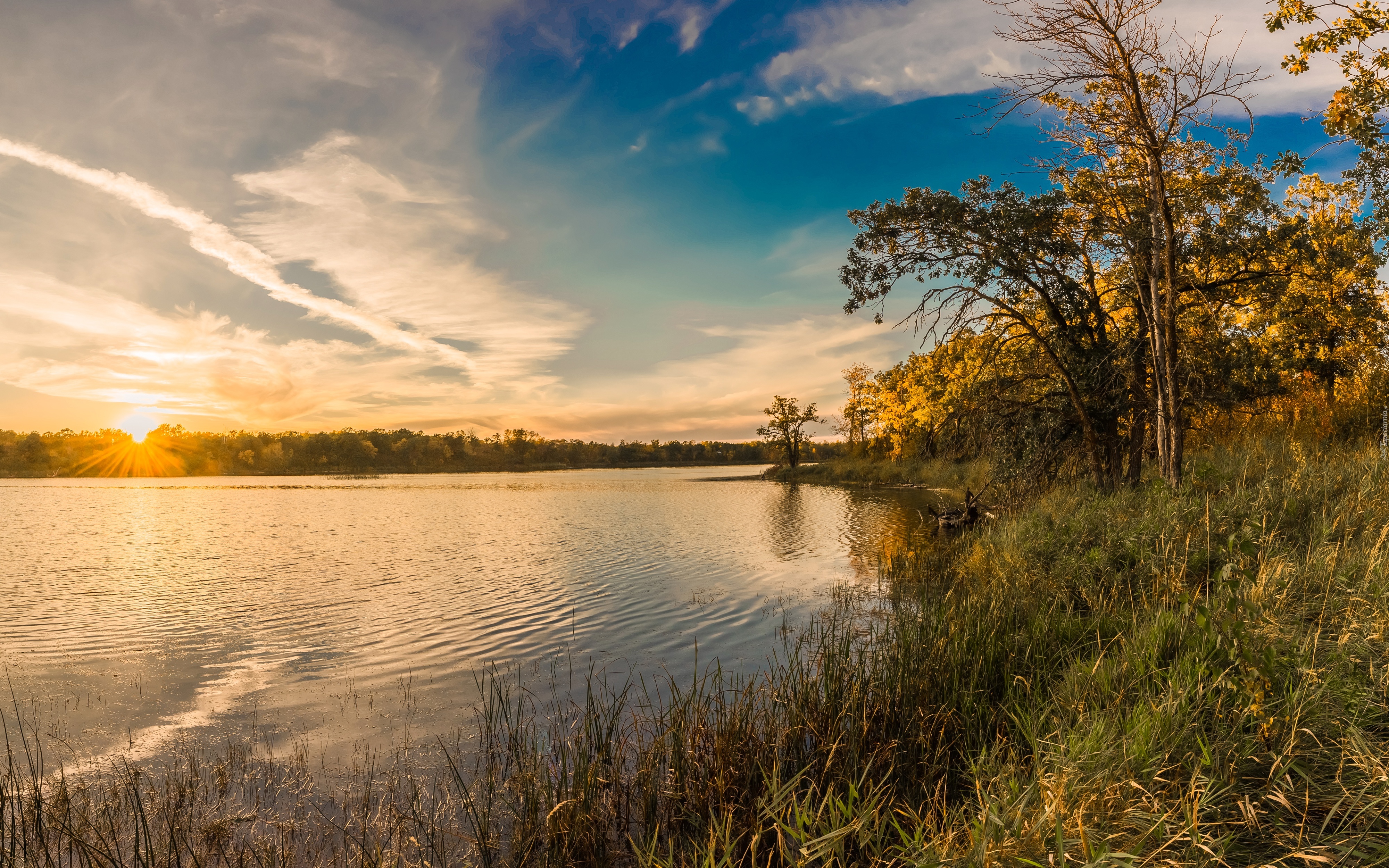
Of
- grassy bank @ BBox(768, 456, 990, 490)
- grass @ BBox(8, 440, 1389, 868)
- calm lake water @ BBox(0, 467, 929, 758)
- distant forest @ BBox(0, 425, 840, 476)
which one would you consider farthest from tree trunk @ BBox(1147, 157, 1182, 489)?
distant forest @ BBox(0, 425, 840, 476)

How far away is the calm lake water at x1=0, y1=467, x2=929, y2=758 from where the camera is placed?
26.0 feet

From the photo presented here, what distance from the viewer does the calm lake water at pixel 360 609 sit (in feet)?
26.0

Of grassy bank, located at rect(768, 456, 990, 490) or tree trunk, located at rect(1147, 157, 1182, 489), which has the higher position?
tree trunk, located at rect(1147, 157, 1182, 489)

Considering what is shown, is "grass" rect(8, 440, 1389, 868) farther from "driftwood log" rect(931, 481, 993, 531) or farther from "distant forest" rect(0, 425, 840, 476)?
"distant forest" rect(0, 425, 840, 476)

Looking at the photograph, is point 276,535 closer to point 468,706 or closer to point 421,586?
point 421,586

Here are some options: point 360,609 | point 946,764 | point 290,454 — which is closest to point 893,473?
point 360,609

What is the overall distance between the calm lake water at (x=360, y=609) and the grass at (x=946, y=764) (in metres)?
1.24

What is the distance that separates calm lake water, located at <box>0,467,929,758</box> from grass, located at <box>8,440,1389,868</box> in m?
1.24

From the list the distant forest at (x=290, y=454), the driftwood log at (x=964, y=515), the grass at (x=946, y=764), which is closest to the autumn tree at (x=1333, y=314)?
the driftwood log at (x=964, y=515)

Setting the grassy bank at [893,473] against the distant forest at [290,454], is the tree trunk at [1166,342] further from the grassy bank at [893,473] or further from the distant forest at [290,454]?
the distant forest at [290,454]

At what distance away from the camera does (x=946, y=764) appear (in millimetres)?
5141

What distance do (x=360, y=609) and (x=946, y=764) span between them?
481 inches

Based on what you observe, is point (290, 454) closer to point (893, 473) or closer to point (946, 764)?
point (893, 473)

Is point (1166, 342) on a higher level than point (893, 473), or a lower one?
higher
